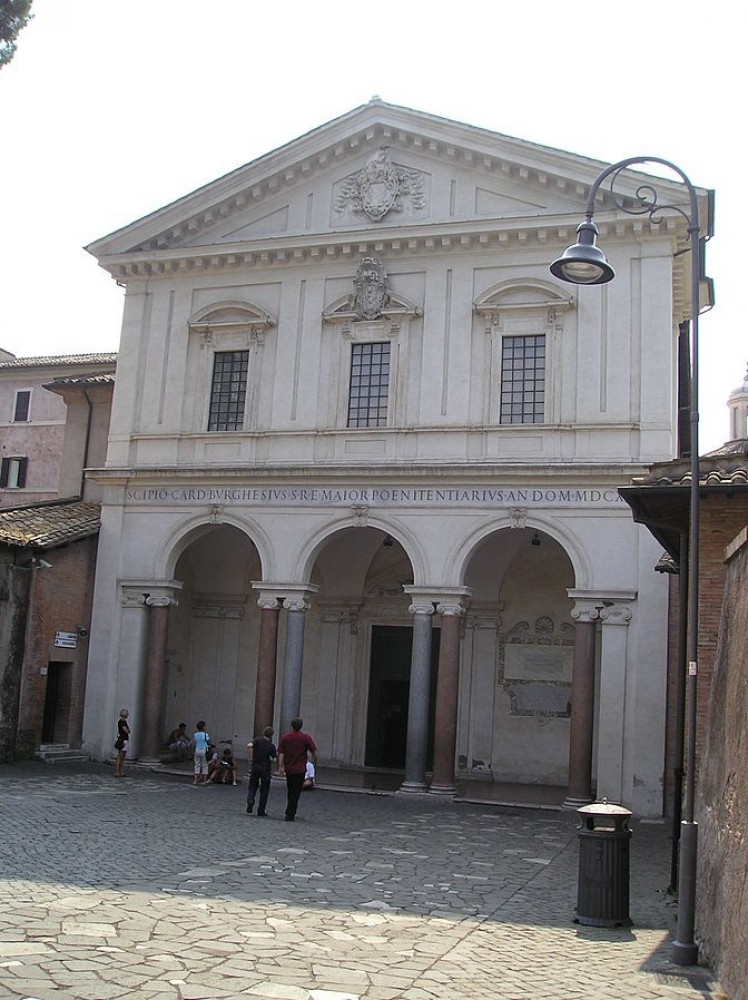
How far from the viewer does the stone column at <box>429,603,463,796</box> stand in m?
21.2

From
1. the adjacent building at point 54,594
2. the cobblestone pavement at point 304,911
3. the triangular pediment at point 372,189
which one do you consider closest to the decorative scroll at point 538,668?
the cobblestone pavement at point 304,911

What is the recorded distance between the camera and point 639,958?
29.8ft

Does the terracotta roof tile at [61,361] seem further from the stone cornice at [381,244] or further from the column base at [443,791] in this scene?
the column base at [443,791]

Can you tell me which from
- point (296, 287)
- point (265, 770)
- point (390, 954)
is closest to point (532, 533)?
point (296, 287)

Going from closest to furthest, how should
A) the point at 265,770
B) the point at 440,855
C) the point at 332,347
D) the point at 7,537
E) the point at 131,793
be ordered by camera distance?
1. the point at 440,855
2. the point at 265,770
3. the point at 131,793
4. the point at 7,537
5. the point at 332,347

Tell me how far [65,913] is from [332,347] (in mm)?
16122

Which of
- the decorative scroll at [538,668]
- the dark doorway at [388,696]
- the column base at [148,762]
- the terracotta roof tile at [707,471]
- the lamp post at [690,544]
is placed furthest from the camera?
the dark doorway at [388,696]

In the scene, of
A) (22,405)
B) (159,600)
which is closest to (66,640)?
(159,600)

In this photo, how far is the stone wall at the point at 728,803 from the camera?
25.0ft

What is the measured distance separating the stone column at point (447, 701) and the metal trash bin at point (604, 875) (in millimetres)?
10573

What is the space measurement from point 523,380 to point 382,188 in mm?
5277

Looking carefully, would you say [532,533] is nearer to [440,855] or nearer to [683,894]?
[440,855]

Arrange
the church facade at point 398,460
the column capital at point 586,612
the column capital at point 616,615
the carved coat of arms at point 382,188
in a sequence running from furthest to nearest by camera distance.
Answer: the carved coat of arms at point 382,188 < the church facade at point 398,460 < the column capital at point 586,612 < the column capital at point 616,615

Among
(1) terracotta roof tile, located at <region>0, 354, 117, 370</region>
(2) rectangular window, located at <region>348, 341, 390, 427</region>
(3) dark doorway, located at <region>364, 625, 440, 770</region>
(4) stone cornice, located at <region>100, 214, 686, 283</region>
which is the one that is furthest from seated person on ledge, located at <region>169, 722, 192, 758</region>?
(1) terracotta roof tile, located at <region>0, 354, 117, 370</region>
